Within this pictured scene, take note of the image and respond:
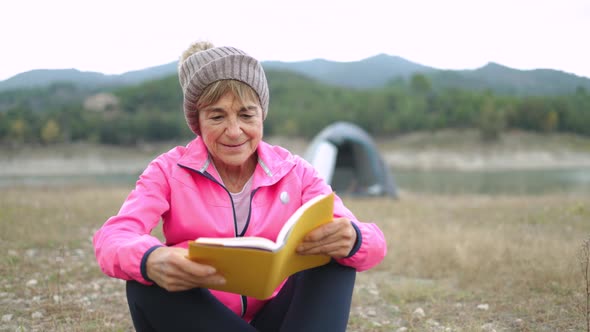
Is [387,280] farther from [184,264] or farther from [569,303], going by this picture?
[184,264]

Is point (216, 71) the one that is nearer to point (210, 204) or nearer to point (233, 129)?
point (233, 129)

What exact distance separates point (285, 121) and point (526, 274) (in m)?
57.3

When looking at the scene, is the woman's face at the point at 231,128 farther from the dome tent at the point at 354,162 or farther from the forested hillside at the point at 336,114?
the forested hillside at the point at 336,114

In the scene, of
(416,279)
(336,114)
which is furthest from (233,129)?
(336,114)

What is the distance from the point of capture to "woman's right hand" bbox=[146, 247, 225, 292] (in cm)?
163

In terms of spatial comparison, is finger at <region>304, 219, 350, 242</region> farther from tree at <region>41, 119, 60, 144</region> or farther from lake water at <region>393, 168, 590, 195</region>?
tree at <region>41, 119, 60, 144</region>

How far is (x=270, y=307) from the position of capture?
7.24ft

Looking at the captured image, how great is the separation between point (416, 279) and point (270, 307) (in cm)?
257

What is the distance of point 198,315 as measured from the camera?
187 centimetres

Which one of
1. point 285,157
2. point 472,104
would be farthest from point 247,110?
point 472,104

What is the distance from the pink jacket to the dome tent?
9.91 m

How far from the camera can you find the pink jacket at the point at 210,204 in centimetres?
196

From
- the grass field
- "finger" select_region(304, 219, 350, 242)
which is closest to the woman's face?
"finger" select_region(304, 219, 350, 242)

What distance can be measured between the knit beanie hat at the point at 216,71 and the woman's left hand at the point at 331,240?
0.73 meters
